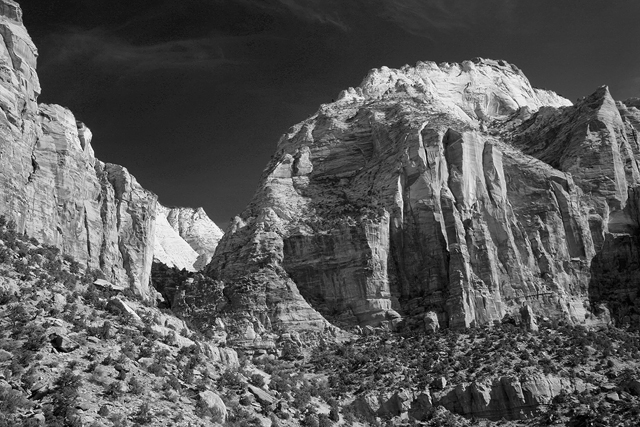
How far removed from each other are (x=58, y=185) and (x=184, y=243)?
92.6m

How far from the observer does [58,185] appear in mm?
78500

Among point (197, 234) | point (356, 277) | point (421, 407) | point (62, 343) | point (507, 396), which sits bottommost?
point (421, 407)

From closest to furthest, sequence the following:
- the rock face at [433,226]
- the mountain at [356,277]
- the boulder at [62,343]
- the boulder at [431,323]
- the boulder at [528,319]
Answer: the boulder at [62,343], the mountain at [356,277], the boulder at [528,319], the boulder at [431,323], the rock face at [433,226]

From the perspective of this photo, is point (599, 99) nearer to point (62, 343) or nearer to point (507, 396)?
point (507, 396)

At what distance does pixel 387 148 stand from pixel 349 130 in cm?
1143

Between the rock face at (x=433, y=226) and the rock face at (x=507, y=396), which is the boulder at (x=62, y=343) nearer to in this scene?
the rock face at (x=433, y=226)

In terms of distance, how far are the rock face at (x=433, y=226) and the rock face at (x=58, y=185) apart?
39.3ft

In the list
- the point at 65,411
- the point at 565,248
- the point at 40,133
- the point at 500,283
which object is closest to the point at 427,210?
the point at 500,283

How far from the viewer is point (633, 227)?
97250mm

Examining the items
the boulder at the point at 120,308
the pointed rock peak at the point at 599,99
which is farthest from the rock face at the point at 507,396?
the pointed rock peak at the point at 599,99

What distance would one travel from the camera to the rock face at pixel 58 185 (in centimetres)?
7025

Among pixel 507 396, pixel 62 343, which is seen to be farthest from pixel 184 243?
pixel 62 343

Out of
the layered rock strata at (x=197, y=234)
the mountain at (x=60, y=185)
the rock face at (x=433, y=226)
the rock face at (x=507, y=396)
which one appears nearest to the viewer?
the mountain at (x=60, y=185)

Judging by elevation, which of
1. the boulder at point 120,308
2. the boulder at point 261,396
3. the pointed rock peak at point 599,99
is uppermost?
the pointed rock peak at point 599,99
